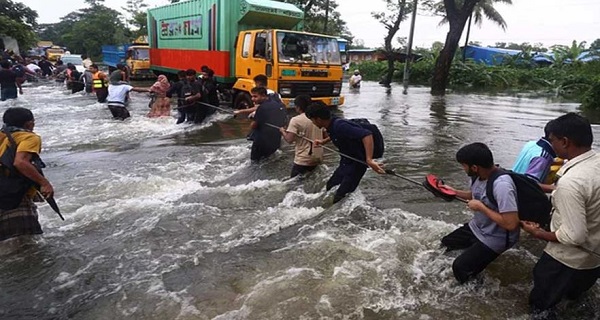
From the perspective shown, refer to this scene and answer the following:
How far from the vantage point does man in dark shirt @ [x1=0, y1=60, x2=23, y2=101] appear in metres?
13.4

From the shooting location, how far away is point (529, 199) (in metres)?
2.87

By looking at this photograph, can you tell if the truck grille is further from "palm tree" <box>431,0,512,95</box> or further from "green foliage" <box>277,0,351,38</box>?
"green foliage" <box>277,0,351,38</box>

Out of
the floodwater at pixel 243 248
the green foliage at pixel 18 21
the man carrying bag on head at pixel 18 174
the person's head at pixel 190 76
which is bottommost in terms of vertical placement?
the floodwater at pixel 243 248

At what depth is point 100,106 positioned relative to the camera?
15.0m

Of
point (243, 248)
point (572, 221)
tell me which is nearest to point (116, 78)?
point (243, 248)

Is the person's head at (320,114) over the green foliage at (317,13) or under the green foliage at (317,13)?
under

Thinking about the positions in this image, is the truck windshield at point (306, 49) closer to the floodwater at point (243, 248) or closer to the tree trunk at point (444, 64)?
the floodwater at point (243, 248)

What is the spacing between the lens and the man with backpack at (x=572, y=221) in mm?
2447

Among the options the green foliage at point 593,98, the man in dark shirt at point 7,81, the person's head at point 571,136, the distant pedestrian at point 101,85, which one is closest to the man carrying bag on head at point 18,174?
the person's head at point 571,136

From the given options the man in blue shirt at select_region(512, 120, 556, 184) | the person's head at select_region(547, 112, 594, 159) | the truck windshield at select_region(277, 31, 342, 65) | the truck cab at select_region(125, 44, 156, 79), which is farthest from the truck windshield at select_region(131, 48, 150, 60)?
the person's head at select_region(547, 112, 594, 159)

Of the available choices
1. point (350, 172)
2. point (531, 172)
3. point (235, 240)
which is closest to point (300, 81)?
point (350, 172)

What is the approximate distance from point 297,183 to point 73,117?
978 cm

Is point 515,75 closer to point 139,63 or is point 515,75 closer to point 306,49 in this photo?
point 306,49

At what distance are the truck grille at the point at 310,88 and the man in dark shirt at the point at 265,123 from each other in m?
3.66
